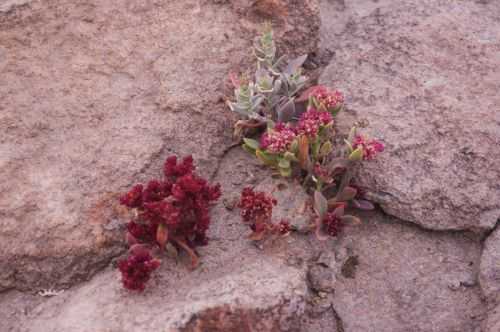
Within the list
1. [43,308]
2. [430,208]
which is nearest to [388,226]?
[430,208]

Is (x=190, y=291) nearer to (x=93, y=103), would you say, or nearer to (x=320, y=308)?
(x=320, y=308)

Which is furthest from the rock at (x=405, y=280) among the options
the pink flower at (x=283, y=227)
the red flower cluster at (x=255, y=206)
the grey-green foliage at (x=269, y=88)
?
the grey-green foliage at (x=269, y=88)

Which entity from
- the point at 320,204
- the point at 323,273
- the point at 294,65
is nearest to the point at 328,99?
the point at 294,65

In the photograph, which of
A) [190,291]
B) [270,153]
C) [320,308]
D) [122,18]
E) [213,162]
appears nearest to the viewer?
[190,291]

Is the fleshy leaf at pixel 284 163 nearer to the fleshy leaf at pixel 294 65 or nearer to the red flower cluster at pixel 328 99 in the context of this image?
the red flower cluster at pixel 328 99

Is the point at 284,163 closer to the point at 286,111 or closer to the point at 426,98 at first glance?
the point at 286,111

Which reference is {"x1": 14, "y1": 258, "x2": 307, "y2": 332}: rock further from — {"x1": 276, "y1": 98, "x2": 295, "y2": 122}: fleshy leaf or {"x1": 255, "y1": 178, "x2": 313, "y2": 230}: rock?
{"x1": 276, "y1": 98, "x2": 295, "y2": 122}: fleshy leaf
